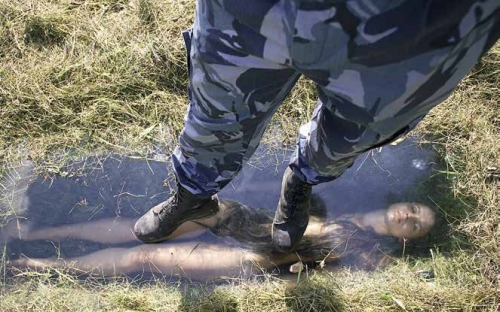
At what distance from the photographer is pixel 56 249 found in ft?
5.68

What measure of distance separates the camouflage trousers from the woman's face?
0.71 meters

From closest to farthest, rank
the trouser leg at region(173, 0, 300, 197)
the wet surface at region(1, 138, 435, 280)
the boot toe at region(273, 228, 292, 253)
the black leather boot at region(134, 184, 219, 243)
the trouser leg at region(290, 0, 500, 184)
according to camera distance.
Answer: the trouser leg at region(290, 0, 500, 184) < the trouser leg at region(173, 0, 300, 197) < the black leather boot at region(134, 184, 219, 243) < the boot toe at region(273, 228, 292, 253) < the wet surface at region(1, 138, 435, 280)

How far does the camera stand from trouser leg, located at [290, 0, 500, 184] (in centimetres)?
69

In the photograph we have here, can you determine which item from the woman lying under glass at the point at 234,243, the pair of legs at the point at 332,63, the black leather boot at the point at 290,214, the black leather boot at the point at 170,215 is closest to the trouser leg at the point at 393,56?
the pair of legs at the point at 332,63

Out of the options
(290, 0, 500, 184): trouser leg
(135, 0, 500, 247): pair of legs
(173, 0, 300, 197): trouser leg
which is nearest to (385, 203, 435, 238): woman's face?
(135, 0, 500, 247): pair of legs

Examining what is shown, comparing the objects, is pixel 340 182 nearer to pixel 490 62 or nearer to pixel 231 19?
pixel 490 62

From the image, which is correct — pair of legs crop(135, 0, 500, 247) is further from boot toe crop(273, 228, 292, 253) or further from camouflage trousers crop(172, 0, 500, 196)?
boot toe crop(273, 228, 292, 253)

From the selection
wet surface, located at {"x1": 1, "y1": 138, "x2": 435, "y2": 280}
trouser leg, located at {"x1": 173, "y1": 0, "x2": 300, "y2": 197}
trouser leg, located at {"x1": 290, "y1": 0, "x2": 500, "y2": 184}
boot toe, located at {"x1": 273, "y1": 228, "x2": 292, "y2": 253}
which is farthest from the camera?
wet surface, located at {"x1": 1, "y1": 138, "x2": 435, "y2": 280}

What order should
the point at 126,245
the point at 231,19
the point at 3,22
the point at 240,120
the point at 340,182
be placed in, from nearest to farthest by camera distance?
the point at 231,19 → the point at 240,120 → the point at 126,245 → the point at 340,182 → the point at 3,22

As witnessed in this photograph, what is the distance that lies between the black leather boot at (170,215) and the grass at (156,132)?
18cm

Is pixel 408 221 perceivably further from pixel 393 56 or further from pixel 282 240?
pixel 393 56

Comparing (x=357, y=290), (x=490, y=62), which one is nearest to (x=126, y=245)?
(x=357, y=290)

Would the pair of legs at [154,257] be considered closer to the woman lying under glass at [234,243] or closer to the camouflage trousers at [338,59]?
the woman lying under glass at [234,243]

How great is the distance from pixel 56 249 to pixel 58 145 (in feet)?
1.37
